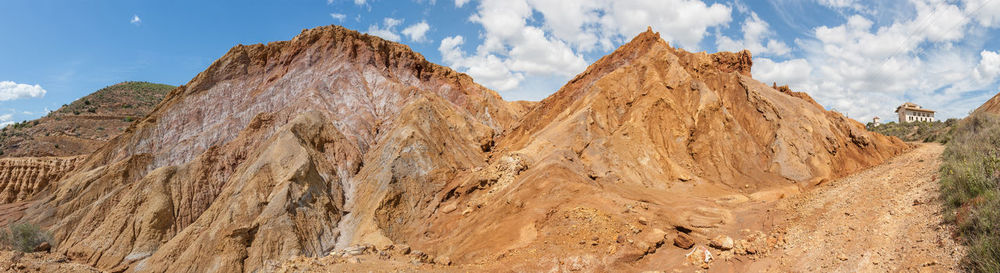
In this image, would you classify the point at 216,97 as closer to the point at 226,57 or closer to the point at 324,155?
the point at 226,57

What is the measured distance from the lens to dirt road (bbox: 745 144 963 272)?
8.41 metres

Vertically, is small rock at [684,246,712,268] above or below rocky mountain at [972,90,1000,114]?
below

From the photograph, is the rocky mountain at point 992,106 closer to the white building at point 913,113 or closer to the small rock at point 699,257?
the small rock at point 699,257

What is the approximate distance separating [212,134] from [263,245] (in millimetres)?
14157

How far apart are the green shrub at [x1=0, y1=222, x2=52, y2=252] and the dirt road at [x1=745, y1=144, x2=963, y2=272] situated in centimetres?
2593

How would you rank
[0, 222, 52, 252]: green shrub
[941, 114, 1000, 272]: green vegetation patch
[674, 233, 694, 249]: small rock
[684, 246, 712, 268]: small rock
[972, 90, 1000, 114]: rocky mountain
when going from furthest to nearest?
[972, 90, 1000, 114]: rocky mountain, [0, 222, 52, 252]: green shrub, [674, 233, 694, 249]: small rock, [684, 246, 712, 268]: small rock, [941, 114, 1000, 272]: green vegetation patch

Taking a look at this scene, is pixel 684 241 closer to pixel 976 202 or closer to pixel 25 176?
pixel 976 202

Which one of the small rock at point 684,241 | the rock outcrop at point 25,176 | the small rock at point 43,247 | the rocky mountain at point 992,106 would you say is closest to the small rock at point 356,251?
the small rock at point 684,241

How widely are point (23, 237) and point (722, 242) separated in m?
26.1

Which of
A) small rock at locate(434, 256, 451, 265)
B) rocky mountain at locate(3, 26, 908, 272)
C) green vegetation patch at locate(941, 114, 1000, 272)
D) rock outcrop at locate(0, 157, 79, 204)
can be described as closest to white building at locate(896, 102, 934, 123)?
rocky mountain at locate(3, 26, 908, 272)

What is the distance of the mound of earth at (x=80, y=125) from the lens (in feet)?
132

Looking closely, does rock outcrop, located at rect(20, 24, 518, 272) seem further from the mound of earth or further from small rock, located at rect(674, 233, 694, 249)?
the mound of earth

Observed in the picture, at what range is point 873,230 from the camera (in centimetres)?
1014

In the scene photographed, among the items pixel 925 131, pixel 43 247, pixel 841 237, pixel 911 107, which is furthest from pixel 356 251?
pixel 911 107
